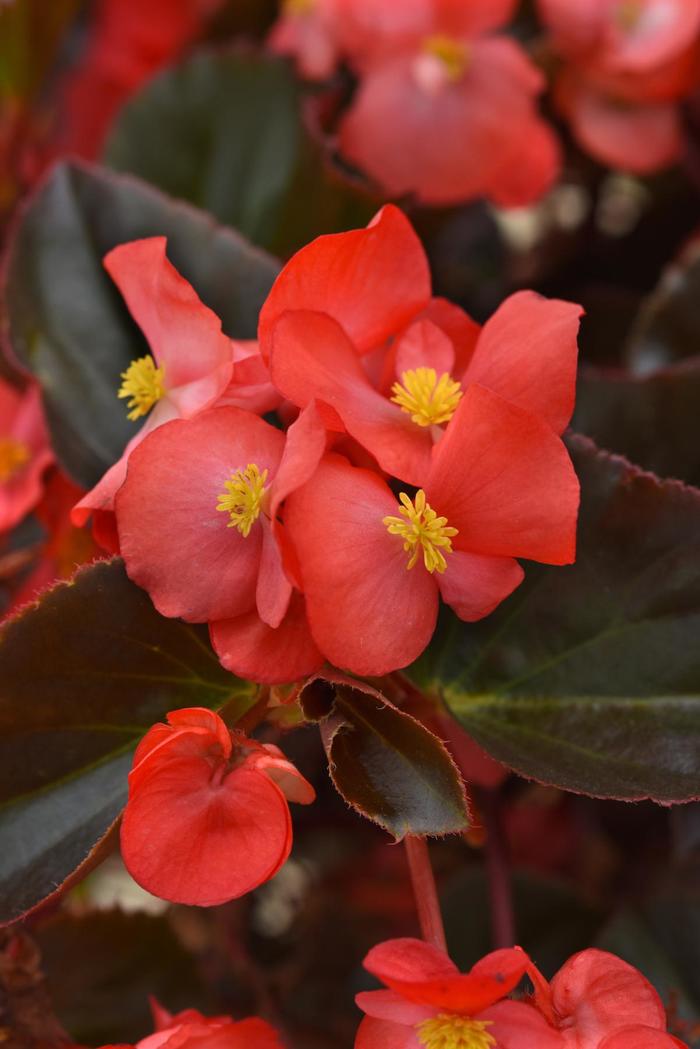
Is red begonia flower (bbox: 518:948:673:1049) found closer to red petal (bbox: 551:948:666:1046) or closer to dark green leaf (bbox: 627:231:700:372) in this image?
red petal (bbox: 551:948:666:1046)

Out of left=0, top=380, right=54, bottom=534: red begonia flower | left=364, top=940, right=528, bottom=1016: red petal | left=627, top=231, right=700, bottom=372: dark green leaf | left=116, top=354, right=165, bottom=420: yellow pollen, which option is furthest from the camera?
left=627, top=231, right=700, bottom=372: dark green leaf

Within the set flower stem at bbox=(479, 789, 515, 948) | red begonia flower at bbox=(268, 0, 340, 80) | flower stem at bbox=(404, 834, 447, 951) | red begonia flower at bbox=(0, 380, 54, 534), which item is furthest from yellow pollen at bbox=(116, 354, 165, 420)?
red begonia flower at bbox=(268, 0, 340, 80)

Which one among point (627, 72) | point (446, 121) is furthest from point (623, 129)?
point (446, 121)

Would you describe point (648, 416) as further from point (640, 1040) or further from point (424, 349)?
point (640, 1040)

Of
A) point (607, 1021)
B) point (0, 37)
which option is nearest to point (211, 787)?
point (607, 1021)

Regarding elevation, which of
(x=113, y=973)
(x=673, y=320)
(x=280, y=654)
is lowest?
(x=113, y=973)

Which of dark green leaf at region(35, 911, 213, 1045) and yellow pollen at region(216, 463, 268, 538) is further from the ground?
yellow pollen at region(216, 463, 268, 538)
